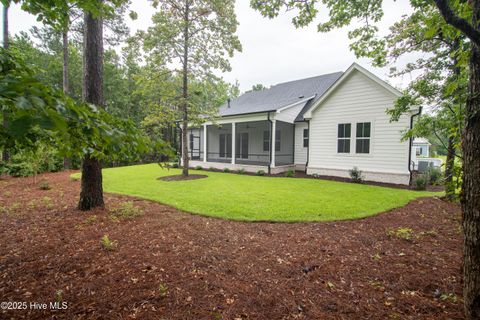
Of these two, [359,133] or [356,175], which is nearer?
[356,175]

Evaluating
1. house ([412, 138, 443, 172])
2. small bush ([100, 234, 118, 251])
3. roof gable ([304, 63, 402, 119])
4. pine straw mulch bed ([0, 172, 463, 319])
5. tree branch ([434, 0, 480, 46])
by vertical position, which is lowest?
pine straw mulch bed ([0, 172, 463, 319])

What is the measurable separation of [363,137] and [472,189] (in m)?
9.61

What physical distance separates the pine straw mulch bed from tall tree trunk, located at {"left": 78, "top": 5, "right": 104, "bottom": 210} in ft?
1.76

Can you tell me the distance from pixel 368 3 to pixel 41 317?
728cm

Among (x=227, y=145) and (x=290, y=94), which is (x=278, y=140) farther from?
(x=227, y=145)

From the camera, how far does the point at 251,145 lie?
17438mm

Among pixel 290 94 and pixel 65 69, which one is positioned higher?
pixel 65 69

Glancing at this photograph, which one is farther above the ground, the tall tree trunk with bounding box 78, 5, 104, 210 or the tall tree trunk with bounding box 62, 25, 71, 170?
the tall tree trunk with bounding box 62, 25, 71, 170

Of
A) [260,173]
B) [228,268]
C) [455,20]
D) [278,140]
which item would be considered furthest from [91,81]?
[278,140]

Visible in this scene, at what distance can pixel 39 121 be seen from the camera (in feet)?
2.89

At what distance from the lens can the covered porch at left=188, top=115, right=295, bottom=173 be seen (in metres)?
13.6

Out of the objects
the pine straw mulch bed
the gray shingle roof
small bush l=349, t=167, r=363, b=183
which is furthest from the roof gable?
the pine straw mulch bed

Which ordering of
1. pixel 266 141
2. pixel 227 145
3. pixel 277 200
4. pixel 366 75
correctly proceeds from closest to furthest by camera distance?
pixel 277 200 < pixel 366 75 < pixel 266 141 < pixel 227 145

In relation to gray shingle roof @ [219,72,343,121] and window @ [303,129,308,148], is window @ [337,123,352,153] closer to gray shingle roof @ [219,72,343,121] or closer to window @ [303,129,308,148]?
window @ [303,129,308,148]
